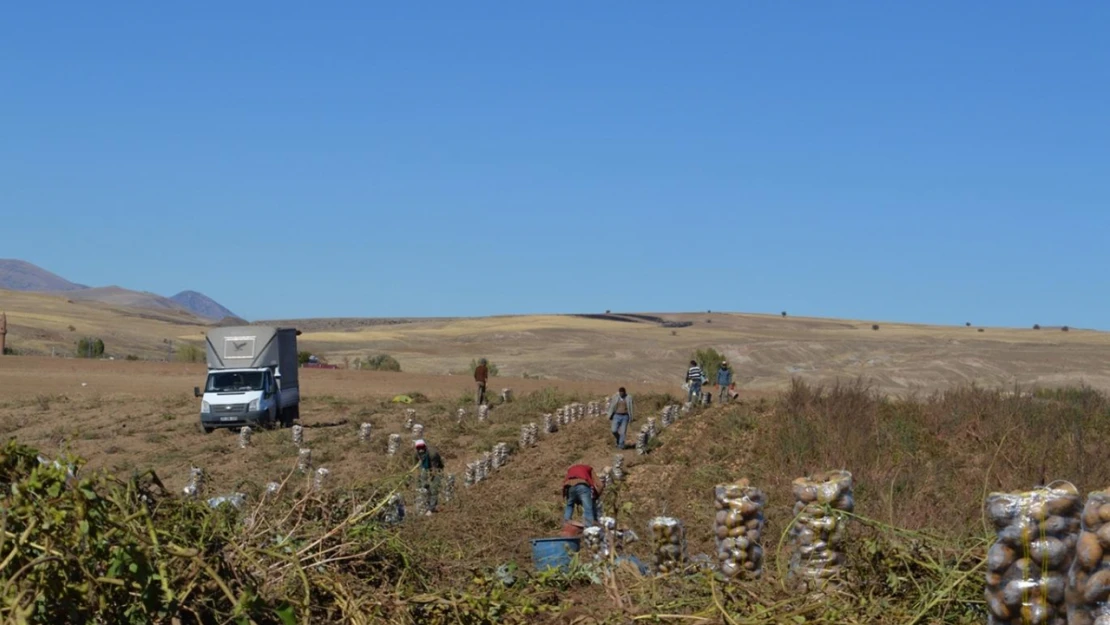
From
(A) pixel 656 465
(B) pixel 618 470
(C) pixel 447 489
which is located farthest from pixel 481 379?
(C) pixel 447 489

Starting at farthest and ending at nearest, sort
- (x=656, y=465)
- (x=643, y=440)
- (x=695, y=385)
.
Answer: (x=695, y=385) < (x=643, y=440) < (x=656, y=465)

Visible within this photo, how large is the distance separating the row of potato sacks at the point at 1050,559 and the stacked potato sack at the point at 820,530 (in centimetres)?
171

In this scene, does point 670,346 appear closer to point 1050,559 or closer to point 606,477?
point 606,477

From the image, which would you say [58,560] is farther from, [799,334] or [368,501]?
[799,334]

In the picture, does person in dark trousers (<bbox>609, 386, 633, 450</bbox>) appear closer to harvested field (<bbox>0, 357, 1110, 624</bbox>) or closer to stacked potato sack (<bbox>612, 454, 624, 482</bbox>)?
harvested field (<bbox>0, 357, 1110, 624</bbox>)

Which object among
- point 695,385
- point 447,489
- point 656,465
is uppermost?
point 695,385

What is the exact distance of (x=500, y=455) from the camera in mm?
26938

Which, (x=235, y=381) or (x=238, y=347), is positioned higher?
(x=238, y=347)

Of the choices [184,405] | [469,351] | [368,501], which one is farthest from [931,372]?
[368,501]

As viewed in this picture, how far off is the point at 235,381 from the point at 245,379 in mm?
279

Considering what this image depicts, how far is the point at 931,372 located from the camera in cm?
7438

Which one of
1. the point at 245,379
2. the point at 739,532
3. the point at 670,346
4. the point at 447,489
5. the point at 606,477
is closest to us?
the point at 739,532

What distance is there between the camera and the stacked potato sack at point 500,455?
26.5m

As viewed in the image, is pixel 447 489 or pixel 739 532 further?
pixel 447 489
